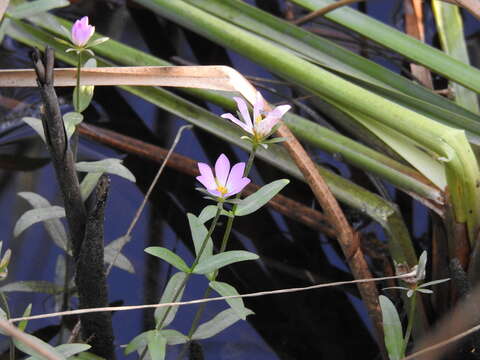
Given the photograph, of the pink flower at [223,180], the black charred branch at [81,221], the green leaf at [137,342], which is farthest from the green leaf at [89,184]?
the pink flower at [223,180]

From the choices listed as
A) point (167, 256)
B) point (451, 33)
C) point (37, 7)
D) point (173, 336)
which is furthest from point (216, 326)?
point (451, 33)

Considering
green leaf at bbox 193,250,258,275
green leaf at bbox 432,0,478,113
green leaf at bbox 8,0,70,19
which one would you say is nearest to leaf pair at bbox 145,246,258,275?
green leaf at bbox 193,250,258,275

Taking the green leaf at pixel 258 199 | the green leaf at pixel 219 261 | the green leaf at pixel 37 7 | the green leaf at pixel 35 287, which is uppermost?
the green leaf at pixel 37 7

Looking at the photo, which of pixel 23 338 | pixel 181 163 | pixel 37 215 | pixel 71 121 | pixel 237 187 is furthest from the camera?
pixel 181 163

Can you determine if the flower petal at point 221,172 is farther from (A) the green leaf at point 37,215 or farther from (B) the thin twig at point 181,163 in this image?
(B) the thin twig at point 181,163

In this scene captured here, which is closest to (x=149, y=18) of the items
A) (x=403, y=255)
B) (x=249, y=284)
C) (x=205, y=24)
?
(x=205, y=24)

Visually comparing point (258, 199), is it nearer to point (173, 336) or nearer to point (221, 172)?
point (221, 172)
